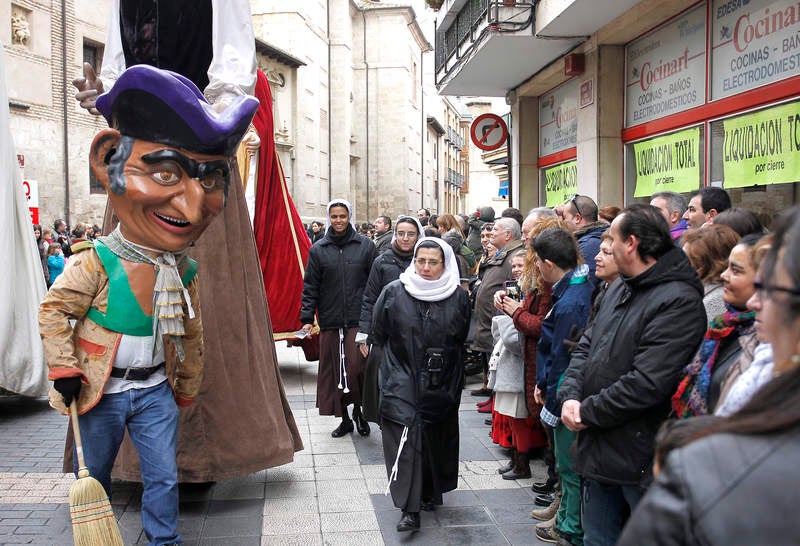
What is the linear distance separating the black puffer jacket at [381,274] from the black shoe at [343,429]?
37.5 inches

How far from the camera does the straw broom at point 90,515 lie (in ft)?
11.4

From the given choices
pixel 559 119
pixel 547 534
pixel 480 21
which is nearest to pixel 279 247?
pixel 480 21

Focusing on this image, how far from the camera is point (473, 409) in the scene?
25.6 feet

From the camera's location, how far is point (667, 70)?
8.78 meters

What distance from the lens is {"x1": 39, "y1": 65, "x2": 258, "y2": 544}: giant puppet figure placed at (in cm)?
374

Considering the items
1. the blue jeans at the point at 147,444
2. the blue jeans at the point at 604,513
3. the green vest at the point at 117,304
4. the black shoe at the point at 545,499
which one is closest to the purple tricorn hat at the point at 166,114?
the green vest at the point at 117,304

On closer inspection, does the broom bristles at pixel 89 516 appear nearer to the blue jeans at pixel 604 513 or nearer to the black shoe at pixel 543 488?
the blue jeans at pixel 604 513

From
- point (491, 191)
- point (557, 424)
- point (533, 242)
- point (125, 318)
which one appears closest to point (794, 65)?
point (533, 242)

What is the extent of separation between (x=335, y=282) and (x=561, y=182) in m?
6.83

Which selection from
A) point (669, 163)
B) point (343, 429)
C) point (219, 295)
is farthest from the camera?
point (669, 163)

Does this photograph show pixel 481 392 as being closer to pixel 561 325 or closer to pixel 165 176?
pixel 561 325

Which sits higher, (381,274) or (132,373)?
(381,274)

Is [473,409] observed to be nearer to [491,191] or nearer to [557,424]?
[557,424]

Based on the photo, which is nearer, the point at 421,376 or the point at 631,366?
the point at 631,366
